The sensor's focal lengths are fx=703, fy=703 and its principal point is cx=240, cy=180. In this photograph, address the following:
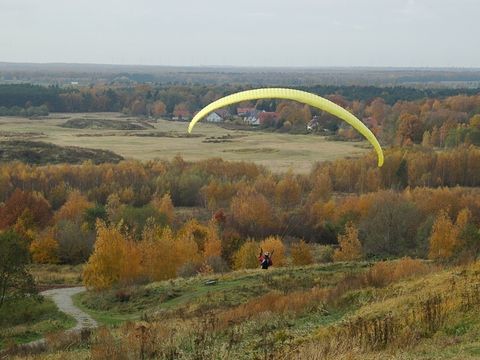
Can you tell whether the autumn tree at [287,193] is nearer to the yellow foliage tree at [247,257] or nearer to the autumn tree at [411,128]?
the yellow foliage tree at [247,257]

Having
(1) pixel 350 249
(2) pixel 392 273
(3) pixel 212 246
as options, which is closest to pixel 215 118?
(1) pixel 350 249

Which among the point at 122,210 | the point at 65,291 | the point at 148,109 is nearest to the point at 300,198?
the point at 122,210

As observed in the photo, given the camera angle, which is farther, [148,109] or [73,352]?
[148,109]

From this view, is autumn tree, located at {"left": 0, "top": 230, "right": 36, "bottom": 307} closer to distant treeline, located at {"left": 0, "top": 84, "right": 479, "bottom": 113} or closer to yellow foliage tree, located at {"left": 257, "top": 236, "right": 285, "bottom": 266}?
yellow foliage tree, located at {"left": 257, "top": 236, "right": 285, "bottom": 266}

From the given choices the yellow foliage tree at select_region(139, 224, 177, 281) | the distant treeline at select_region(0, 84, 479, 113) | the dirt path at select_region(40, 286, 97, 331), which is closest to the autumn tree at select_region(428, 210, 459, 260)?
the yellow foliage tree at select_region(139, 224, 177, 281)

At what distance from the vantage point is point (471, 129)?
8512 cm

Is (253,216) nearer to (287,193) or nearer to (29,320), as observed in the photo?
(287,193)

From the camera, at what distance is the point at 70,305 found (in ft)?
83.0

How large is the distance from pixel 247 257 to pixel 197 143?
65.8m

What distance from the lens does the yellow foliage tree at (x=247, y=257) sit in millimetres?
33466

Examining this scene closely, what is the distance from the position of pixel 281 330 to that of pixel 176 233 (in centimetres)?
2871

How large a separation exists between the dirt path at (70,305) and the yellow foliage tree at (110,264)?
3.91 feet

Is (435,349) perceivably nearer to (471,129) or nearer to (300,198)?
(300,198)

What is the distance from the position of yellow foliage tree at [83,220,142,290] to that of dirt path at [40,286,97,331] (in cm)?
119
